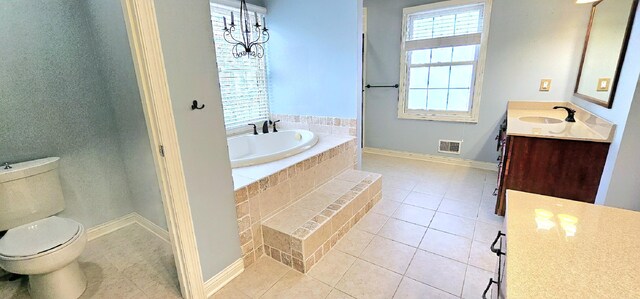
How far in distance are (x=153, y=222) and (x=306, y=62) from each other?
220cm

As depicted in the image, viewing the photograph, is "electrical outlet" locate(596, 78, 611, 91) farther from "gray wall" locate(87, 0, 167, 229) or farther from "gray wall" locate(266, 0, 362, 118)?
"gray wall" locate(87, 0, 167, 229)

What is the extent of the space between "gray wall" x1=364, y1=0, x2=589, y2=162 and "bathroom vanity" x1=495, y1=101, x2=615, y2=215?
2.91 feet

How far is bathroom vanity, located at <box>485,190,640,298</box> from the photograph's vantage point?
0.54 metres

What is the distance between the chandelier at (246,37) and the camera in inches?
113

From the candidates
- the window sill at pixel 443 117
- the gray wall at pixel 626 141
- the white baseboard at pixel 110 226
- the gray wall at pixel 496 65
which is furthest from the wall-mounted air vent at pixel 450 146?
the white baseboard at pixel 110 226

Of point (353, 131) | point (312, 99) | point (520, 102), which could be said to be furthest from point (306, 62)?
point (520, 102)

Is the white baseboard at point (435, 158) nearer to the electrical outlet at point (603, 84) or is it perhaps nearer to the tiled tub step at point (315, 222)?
the electrical outlet at point (603, 84)

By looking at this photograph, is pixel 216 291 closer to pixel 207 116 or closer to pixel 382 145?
pixel 207 116

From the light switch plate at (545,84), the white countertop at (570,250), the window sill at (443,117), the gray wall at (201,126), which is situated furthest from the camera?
the window sill at (443,117)

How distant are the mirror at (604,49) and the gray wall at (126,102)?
10.4 ft

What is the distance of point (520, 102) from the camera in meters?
3.03

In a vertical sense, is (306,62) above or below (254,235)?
above

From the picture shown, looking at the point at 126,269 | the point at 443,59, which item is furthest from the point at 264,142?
the point at 443,59

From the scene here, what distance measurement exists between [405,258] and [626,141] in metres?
1.44
